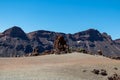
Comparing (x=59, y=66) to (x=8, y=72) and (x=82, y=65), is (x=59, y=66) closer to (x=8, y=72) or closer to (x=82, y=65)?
(x=82, y=65)

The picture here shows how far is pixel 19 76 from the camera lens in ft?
99.6

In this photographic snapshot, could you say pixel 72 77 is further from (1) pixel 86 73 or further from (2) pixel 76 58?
(2) pixel 76 58

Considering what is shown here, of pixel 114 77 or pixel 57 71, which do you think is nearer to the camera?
pixel 57 71

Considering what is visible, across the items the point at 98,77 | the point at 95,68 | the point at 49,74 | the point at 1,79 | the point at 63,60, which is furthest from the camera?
the point at 63,60

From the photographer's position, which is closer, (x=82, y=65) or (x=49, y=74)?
(x=49, y=74)

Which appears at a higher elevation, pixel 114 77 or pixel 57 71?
pixel 57 71

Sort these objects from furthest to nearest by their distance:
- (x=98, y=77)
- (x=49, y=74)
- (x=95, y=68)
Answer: (x=95, y=68)
(x=98, y=77)
(x=49, y=74)

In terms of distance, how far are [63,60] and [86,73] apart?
9.09 metres

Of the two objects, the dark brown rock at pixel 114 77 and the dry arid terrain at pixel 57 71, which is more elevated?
the dry arid terrain at pixel 57 71

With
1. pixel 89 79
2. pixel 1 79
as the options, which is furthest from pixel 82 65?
pixel 1 79

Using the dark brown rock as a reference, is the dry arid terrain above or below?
above

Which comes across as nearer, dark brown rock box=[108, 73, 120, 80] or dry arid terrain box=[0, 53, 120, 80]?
dry arid terrain box=[0, 53, 120, 80]

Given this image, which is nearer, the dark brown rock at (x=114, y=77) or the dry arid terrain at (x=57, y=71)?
the dry arid terrain at (x=57, y=71)

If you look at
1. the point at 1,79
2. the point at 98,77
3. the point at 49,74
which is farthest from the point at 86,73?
the point at 1,79
